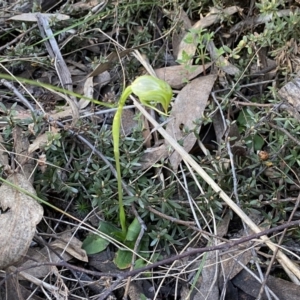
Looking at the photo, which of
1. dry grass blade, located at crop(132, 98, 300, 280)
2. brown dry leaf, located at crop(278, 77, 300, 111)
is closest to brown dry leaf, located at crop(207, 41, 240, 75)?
brown dry leaf, located at crop(278, 77, 300, 111)

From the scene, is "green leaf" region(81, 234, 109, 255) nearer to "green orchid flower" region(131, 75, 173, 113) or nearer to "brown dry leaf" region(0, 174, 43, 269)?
"brown dry leaf" region(0, 174, 43, 269)

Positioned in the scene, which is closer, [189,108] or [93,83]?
[189,108]

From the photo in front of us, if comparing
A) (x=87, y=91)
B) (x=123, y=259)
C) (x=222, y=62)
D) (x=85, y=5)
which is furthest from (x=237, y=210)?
(x=85, y=5)

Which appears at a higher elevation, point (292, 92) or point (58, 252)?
point (292, 92)

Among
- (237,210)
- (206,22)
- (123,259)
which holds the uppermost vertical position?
(206,22)

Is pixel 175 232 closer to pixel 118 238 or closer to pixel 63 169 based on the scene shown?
pixel 118 238

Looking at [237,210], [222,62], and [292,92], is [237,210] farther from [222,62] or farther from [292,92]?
[222,62]

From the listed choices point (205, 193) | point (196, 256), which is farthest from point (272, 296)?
point (205, 193)
